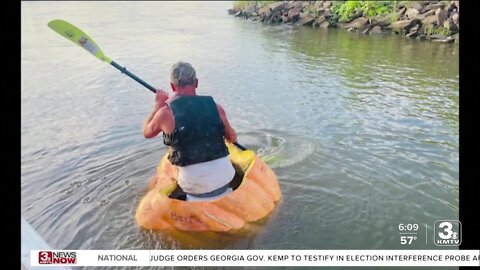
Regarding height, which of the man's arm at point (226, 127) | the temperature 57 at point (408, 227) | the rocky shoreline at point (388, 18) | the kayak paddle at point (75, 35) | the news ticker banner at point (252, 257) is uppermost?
the rocky shoreline at point (388, 18)

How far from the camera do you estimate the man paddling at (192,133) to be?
384 cm

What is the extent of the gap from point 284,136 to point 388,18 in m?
11.2

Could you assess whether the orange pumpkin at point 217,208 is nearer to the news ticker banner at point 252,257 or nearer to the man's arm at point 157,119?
the man's arm at point 157,119

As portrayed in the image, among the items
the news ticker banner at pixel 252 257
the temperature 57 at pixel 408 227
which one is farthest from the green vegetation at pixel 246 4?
the news ticker banner at pixel 252 257

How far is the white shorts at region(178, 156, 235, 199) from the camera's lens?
400cm

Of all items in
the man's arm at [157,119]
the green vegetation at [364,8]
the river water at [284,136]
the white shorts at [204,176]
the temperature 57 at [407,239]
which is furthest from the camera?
the green vegetation at [364,8]

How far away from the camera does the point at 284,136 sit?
6742 millimetres

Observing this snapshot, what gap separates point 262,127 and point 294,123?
1.71ft

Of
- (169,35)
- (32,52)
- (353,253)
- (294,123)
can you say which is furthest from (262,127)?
(169,35)

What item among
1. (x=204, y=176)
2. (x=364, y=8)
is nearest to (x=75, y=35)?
(x=204, y=176)

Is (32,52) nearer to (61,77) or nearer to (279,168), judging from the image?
(61,77)

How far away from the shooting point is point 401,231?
12.4 feet

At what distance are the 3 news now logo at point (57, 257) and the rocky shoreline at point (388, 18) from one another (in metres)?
13.0

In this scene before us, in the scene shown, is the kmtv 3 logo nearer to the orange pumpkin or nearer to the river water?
the river water
